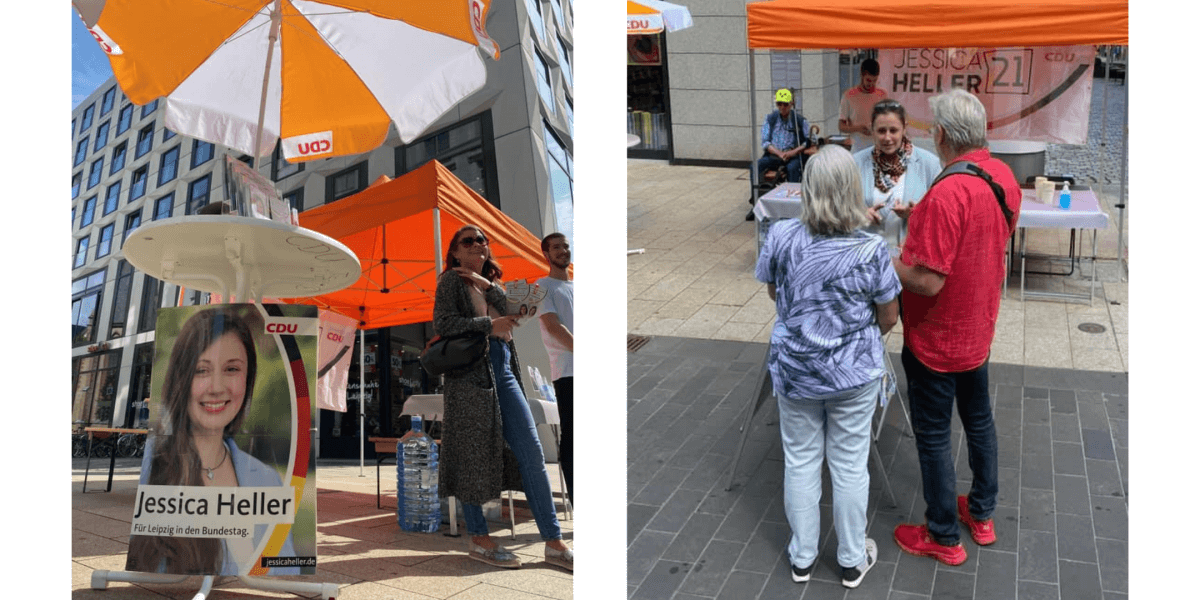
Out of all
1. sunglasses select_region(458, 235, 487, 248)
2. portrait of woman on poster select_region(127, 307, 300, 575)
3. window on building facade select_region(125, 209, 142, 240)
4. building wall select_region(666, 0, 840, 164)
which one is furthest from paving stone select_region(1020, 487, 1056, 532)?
building wall select_region(666, 0, 840, 164)

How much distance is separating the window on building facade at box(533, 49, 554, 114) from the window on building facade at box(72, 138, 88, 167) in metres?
1.61

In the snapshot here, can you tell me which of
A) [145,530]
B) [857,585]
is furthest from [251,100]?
[857,585]

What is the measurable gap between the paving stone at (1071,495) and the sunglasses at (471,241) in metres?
2.55

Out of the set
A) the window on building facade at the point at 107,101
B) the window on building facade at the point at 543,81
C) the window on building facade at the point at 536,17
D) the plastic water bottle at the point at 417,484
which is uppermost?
the window on building facade at the point at 536,17

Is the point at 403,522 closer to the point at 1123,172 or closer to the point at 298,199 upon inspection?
the point at 298,199

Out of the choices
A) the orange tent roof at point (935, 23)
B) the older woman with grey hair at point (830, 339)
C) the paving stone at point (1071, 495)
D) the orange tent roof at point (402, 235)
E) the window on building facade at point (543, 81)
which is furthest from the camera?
the orange tent roof at point (935, 23)

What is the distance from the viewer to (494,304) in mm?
3646

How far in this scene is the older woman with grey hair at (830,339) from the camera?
136 inches

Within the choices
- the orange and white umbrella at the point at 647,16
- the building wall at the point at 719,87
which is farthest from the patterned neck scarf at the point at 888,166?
the building wall at the point at 719,87

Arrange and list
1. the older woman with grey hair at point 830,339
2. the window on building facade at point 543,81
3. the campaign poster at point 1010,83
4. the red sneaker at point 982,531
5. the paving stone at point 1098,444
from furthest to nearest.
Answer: the campaign poster at point 1010,83, the paving stone at point 1098,444, the red sneaker at point 982,531, the window on building facade at point 543,81, the older woman with grey hair at point 830,339

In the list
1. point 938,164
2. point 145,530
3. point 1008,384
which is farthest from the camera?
point 1008,384

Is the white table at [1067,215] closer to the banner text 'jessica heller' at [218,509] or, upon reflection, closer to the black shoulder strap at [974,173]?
the black shoulder strap at [974,173]

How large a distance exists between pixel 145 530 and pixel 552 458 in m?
1.37

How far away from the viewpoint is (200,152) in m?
3.68
